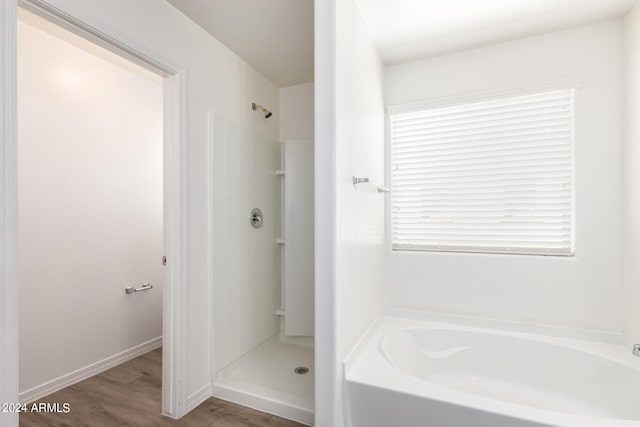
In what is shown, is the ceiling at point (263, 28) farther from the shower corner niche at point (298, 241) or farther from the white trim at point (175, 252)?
the shower corner niche at point (298, 241)

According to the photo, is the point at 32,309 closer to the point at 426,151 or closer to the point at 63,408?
the point at 63,408

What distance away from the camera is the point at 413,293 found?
2229 mm

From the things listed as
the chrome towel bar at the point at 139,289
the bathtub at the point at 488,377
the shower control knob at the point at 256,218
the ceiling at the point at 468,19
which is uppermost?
the ceiling at the point at 468,19

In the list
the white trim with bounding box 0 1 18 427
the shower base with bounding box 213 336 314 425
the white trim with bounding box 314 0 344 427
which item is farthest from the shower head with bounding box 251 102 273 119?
the shower base with bounding box 213 336 314 425

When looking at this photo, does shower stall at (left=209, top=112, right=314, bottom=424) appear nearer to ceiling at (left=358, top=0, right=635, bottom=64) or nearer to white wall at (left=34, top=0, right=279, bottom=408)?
white wall at (left=34, top=0, right=279, bottom=408)

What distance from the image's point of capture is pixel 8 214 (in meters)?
1.13

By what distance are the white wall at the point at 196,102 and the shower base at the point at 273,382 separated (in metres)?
0.19

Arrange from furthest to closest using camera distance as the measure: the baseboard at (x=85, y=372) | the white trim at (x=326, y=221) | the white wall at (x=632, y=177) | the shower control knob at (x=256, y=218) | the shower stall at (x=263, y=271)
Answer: the shower control knob at (x=256, y=218) < the shower stall at (x=263, y=271) < the baseboard at (x=85, y=372) < the white wall at (x=632, y=177) < the white trim at (x=326, y=221)

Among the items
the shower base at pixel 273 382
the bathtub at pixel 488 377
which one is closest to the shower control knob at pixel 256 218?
the shower base at pixel 273 382

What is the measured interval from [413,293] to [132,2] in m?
2.43

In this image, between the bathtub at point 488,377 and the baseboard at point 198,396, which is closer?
the bathtub at point 488,377

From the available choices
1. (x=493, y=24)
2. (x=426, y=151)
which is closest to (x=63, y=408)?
(x=426, y=151)

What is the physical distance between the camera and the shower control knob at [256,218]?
8.21 feet

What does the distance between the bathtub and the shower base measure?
469 millimetres
